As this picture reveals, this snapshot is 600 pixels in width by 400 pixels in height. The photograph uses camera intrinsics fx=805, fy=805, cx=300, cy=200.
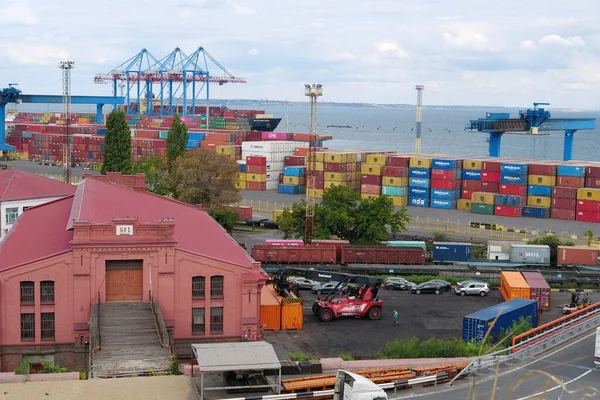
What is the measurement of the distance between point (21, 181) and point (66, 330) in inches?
874

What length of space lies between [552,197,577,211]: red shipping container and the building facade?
66.8m

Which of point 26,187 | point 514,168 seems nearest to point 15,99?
point 514,168

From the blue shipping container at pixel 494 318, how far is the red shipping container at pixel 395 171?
64235 mm

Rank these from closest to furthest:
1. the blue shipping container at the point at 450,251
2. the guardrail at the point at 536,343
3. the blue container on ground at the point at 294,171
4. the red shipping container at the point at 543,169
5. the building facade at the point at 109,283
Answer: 1. the guardrail at the point at 536,343
2. the building facade at the point at 109,283
3. the blue shipping container at the point at 450,251
4. the red shipping container at the point at 543,169
5. the blue container on ground at the point at 294,171

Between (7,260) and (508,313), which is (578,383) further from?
(7,260)

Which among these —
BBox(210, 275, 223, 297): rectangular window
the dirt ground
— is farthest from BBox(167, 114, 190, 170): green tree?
BBox(210, 275, 223, 297): rectangular window

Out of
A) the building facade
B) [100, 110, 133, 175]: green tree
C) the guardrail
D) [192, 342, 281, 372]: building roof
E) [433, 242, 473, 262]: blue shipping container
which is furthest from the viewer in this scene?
[100, 110, 133, 175]: green tree

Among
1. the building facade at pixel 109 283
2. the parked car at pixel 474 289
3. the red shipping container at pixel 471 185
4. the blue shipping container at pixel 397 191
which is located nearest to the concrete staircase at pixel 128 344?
the building facade at pixel 109 283

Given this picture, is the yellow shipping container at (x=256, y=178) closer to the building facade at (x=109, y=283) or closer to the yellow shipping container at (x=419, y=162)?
the yellow shipping container at (x=419, y=162)

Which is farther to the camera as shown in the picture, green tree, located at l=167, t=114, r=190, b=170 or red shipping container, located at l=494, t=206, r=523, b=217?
red shipping container, located at l=494, t=206, r=523, b=217

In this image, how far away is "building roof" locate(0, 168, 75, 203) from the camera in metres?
51.1

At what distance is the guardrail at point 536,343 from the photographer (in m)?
28.3

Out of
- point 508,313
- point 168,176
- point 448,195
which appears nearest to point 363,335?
point 508,313

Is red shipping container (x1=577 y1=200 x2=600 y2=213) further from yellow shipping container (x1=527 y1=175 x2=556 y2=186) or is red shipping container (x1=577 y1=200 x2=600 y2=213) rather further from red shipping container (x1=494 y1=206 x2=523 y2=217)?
red shipping container (x1=494 y1=206 x2=523 y2=217)
